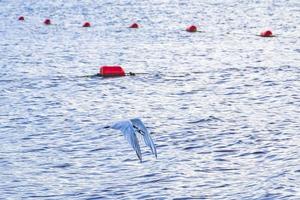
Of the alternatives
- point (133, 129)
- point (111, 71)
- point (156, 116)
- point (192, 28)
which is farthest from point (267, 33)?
point (133, 129)

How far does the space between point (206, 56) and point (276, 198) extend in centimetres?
1688

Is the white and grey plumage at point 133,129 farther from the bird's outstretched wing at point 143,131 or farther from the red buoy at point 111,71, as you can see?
the red buoy at point 111,71

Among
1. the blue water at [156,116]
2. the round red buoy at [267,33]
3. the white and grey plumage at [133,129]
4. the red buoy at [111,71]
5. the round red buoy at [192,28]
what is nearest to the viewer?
the white and grey plumage at [133,129]

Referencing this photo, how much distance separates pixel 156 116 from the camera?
16156mm

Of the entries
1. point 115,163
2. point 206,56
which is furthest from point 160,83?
point 115,163

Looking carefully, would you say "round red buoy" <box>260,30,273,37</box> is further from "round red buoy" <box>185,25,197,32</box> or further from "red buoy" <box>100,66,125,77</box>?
"red buoy" <box>100,66,125,77</box>

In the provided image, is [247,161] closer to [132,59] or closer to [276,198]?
[276,198]

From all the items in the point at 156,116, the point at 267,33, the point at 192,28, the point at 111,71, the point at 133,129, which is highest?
the point at 133,129

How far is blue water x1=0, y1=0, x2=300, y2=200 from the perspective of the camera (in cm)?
1107

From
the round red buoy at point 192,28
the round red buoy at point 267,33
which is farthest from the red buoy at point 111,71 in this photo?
the round red buoy at point 192,28

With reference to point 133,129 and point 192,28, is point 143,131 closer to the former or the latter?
point 133,129

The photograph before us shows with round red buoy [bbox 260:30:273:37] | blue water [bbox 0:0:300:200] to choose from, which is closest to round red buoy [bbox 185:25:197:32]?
blue water [bbox 0:0:300:200]

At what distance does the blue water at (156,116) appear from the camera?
11.1 m

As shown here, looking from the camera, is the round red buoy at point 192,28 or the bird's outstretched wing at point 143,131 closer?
the bird's outstretched wing at point 143,131
